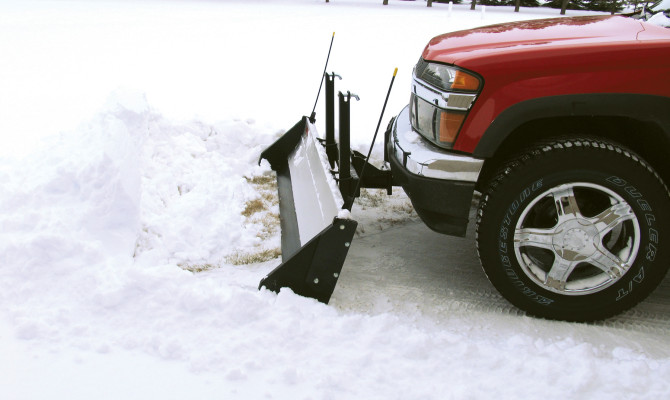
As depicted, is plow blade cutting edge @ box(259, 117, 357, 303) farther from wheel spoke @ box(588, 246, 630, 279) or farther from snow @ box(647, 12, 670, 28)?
snow @ box(647, 12, 670, 28)

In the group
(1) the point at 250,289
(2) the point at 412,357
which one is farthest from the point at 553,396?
(1) the point at 250,289

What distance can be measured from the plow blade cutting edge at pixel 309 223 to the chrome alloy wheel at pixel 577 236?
0.87 meters

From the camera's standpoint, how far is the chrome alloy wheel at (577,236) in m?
2.55

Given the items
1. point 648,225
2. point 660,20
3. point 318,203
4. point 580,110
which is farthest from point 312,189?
point 660,20

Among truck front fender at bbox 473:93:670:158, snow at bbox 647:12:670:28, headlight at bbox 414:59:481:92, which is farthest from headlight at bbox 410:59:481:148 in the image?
snow at bbox 647:12:670:28

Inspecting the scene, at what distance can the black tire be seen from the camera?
253 centimetres

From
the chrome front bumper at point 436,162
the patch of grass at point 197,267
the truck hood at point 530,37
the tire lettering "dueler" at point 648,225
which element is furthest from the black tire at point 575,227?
the patch of grass at point 197,267

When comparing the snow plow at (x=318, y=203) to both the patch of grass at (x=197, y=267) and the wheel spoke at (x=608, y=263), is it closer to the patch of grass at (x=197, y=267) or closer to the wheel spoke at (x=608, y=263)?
the patch of grass at (x=197, y=267)

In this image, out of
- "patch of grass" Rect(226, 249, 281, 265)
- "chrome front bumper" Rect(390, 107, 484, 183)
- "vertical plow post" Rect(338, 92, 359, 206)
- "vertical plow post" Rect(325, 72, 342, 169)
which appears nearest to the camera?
"chrome front bumper" Rect(390, 107, 484, 183)

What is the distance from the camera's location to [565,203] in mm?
2568

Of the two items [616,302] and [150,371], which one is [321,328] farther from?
[616,302]

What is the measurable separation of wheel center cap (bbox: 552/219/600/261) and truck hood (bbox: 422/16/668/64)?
819 mm

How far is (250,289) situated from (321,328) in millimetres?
536

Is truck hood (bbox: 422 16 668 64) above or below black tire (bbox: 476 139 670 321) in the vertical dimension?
above
